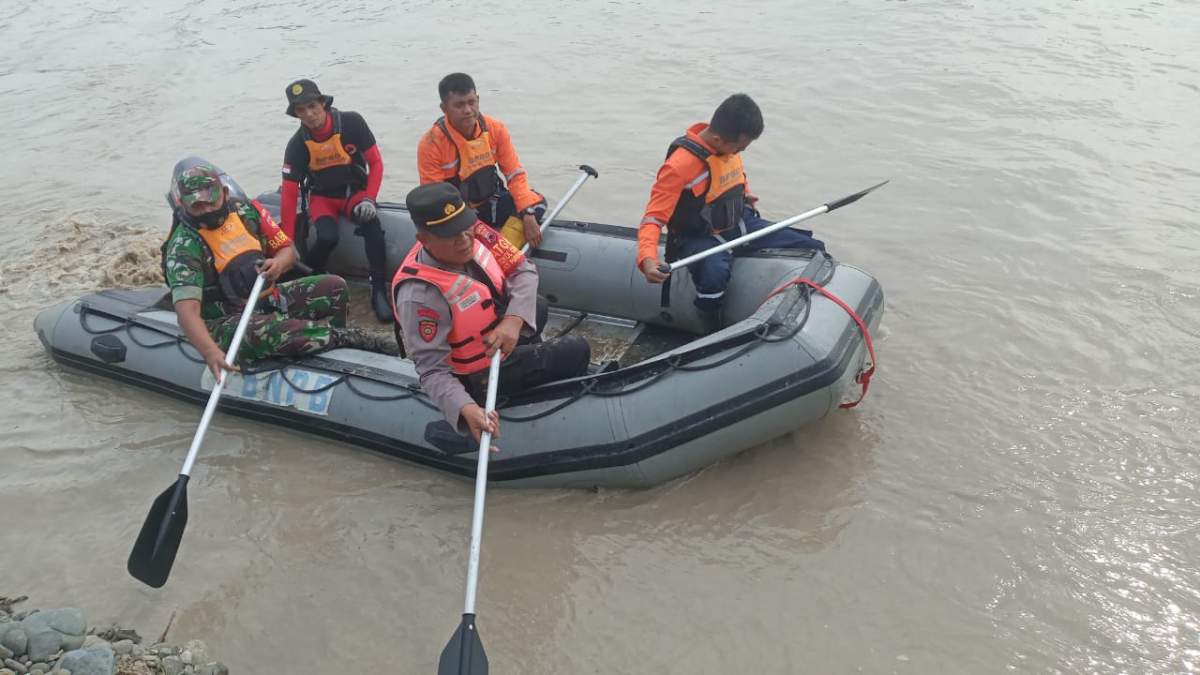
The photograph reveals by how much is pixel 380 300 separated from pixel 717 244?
194 cm

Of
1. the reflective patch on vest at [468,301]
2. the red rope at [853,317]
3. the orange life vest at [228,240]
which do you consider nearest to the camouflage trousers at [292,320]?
the orange life vest at [228,240]

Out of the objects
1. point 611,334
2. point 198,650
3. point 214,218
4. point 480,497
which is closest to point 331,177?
point 214,218

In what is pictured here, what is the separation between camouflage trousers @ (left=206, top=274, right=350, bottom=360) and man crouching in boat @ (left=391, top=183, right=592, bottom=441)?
3.36 ft

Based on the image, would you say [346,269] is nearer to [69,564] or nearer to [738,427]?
[69,564]

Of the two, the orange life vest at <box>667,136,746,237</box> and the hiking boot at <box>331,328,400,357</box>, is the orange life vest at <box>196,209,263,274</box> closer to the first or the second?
the hiking boot at <box>331,328,400,357</box>

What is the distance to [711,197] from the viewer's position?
413cm

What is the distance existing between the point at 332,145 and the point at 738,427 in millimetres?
2674

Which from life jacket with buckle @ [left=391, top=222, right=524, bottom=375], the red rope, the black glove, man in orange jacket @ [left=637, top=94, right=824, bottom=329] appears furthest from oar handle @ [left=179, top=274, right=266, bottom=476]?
the red rope

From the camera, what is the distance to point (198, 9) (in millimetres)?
12422

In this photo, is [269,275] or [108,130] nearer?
[269,275]

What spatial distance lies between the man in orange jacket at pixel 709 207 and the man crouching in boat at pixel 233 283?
147cm

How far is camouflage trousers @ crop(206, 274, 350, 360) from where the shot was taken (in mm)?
4082

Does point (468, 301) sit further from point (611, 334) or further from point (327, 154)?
point (327, 154)

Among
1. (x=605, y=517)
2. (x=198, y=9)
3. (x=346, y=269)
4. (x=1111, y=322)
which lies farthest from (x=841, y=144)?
(x=198, y=9)
